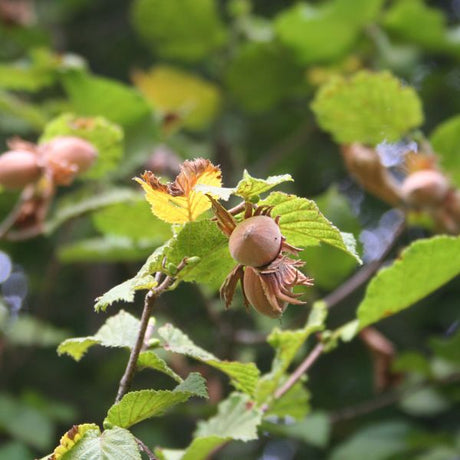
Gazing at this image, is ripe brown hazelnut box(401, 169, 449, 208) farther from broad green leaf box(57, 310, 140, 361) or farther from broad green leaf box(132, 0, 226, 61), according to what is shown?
broad green leaf box(132, 0, 226, 61)

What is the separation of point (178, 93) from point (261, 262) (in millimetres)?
1245

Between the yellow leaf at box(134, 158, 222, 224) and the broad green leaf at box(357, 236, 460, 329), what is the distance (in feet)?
0.84

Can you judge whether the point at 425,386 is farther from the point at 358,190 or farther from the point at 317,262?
the point at 358,190

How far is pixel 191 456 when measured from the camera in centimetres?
71

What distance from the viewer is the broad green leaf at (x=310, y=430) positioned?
3.98 feet

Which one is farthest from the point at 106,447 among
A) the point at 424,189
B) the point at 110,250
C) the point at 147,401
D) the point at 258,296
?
the point at 110,250

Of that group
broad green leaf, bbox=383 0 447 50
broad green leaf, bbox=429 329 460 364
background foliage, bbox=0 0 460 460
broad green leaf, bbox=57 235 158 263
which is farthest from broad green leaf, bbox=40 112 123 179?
broad green leaf, bbox=383 0 447 50

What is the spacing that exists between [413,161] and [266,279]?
0.56m

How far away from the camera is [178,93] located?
1724 millimetres

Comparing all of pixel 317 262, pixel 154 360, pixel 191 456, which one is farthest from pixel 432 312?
pixel 154 360

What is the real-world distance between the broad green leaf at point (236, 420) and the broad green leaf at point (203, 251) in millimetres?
173

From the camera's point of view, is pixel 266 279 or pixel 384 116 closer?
pixel 266 279

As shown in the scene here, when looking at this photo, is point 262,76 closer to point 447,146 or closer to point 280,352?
point 447,146

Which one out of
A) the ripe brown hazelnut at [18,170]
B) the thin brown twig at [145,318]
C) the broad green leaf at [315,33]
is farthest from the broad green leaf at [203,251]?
the broad green leaf at [315,33]
